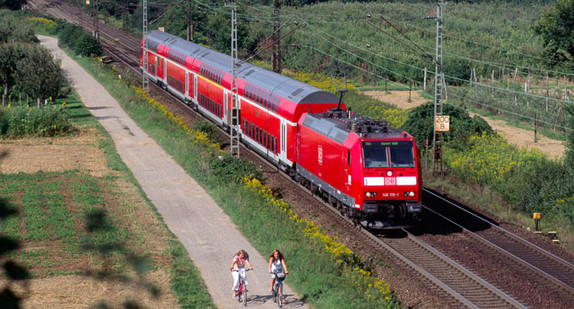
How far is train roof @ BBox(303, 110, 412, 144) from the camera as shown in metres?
22.9

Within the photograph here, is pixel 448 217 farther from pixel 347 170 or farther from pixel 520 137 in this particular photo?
pixel 520 137

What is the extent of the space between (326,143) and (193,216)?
17.7ft

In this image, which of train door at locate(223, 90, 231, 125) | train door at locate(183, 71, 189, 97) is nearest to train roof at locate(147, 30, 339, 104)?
train door at locate(223, 90, 231, 125)

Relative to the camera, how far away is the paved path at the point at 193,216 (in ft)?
59.6

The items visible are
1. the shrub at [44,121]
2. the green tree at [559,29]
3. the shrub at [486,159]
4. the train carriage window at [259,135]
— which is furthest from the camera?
the green tree at [559,29]

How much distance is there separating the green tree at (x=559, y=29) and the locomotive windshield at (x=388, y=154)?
41120 millimetres

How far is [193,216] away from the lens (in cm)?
2553

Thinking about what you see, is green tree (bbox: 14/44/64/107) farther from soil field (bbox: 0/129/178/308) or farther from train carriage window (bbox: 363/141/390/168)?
train carriage window (bbox: 363/141/390/168)

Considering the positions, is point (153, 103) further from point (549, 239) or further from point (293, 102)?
point (549, 239)

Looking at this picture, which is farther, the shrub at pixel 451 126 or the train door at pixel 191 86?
the train door at pixel 191 86

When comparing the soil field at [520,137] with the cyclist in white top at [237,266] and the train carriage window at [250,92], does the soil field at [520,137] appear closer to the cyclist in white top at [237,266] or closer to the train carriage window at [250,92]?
the train carriage window at [250,92]

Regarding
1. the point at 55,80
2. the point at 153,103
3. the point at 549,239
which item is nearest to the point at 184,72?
the point at 153,103

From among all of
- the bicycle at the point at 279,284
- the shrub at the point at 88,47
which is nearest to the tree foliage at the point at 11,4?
the shrub at the point at 88,47

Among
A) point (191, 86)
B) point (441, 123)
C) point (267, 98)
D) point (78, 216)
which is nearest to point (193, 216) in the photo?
point (267, 98)
